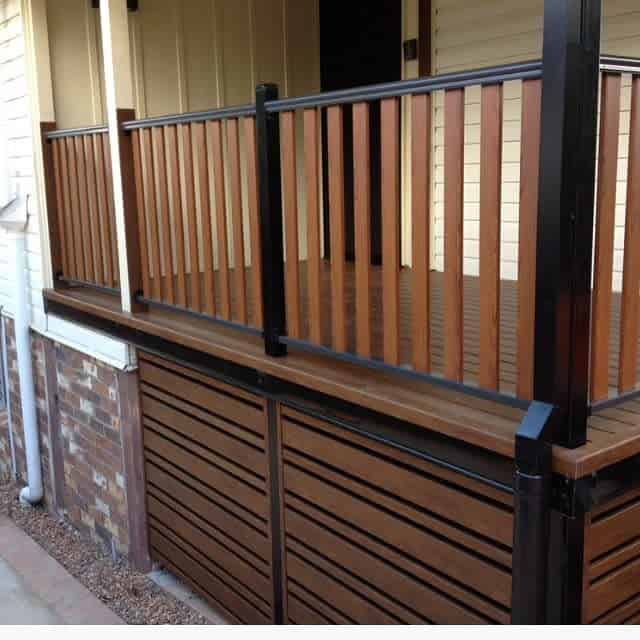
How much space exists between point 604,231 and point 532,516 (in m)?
0.79

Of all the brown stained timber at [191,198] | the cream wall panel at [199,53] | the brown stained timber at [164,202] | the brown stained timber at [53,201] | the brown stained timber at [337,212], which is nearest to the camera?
the brown stained timber at [337,212]

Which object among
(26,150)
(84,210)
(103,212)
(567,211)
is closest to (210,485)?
(103,212)

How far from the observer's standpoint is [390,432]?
2611mm

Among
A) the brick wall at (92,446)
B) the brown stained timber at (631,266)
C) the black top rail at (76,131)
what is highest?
the black top rail at (76,131)

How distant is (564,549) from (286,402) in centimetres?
132

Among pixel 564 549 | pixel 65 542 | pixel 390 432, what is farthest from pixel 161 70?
pixel 564 549

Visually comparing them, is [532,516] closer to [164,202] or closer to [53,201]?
[164,202]

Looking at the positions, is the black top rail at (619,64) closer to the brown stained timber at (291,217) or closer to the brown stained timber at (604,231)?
the brown stained timber at (604,231)

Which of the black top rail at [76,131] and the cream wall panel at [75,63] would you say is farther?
the cream wall panel at [75,63]

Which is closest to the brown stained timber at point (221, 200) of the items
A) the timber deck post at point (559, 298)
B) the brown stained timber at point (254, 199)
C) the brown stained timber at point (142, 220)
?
the brown stained timber at point (254, 199)

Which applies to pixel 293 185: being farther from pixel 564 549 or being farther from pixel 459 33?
pixel 459 33

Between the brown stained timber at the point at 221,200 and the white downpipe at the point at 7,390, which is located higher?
the brown stained timber at the point at 221,200

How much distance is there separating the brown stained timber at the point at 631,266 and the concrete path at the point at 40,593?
3057mm

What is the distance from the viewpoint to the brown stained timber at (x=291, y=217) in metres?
2.83
